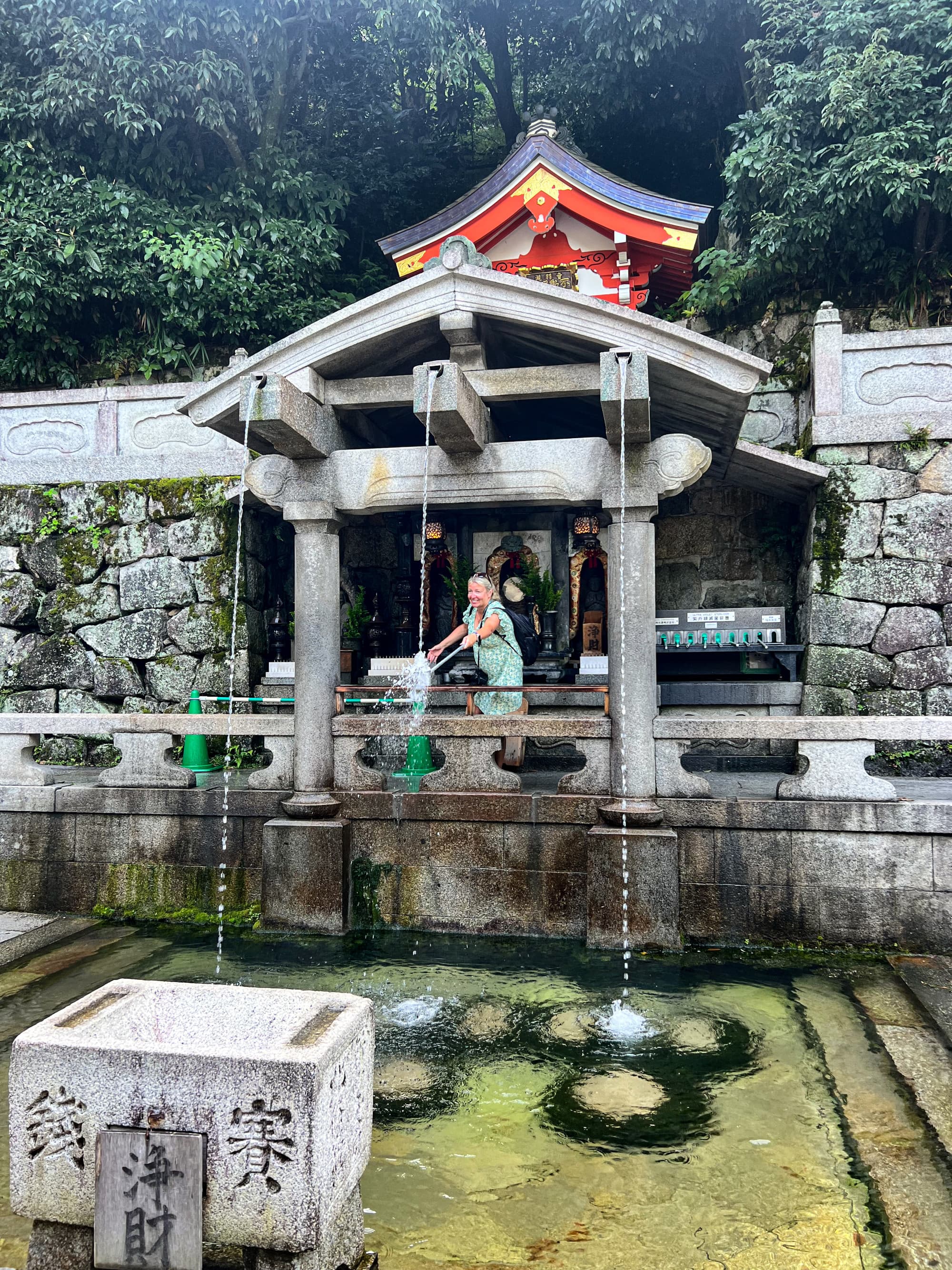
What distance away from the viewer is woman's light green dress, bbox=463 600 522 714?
8.20 metres

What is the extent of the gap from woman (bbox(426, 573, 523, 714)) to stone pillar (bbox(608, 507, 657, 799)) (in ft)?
4.39

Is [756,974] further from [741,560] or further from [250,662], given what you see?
[250,662]

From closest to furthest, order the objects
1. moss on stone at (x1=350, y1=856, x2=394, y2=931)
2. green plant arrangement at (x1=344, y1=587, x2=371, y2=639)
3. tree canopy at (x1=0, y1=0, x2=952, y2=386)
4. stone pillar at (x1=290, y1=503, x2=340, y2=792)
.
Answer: moss on stone at (x1=350, y1=856, x2=394, y2=931) → stone pillar at (x1=290, y1=503, x2=340, y2=792) → green plant arrangement at (x1=344, y1=587, x2=371, y2=639) → tree canopy at (x1=0, y1=0, x2=952, y2=386)

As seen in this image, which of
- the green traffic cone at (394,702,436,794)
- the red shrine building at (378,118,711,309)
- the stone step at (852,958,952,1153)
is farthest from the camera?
the red shrine building at (378,118,711,309)

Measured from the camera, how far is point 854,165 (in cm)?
1230

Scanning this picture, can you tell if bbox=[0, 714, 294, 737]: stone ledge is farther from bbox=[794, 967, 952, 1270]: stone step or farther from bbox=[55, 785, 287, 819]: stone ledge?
bbox=[794, 967, 952, 1270]: stone step

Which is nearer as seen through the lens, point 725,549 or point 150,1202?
point 150,1202

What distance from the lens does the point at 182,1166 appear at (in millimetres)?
2709

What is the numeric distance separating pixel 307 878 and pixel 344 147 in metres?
18.0

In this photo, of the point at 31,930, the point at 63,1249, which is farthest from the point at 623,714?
the point at 31,930

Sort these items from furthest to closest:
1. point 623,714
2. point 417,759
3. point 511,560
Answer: point 511,560
point 417,759
point 623,714

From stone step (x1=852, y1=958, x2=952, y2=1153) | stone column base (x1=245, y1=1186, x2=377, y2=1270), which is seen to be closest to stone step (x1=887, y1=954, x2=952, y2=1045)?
stone step (x1=852, y1=958, x2=952, y2=1153)

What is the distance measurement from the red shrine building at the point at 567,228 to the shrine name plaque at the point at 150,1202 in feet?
40.8

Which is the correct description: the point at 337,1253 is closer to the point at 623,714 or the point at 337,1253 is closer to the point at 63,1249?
the point at 63,1249
